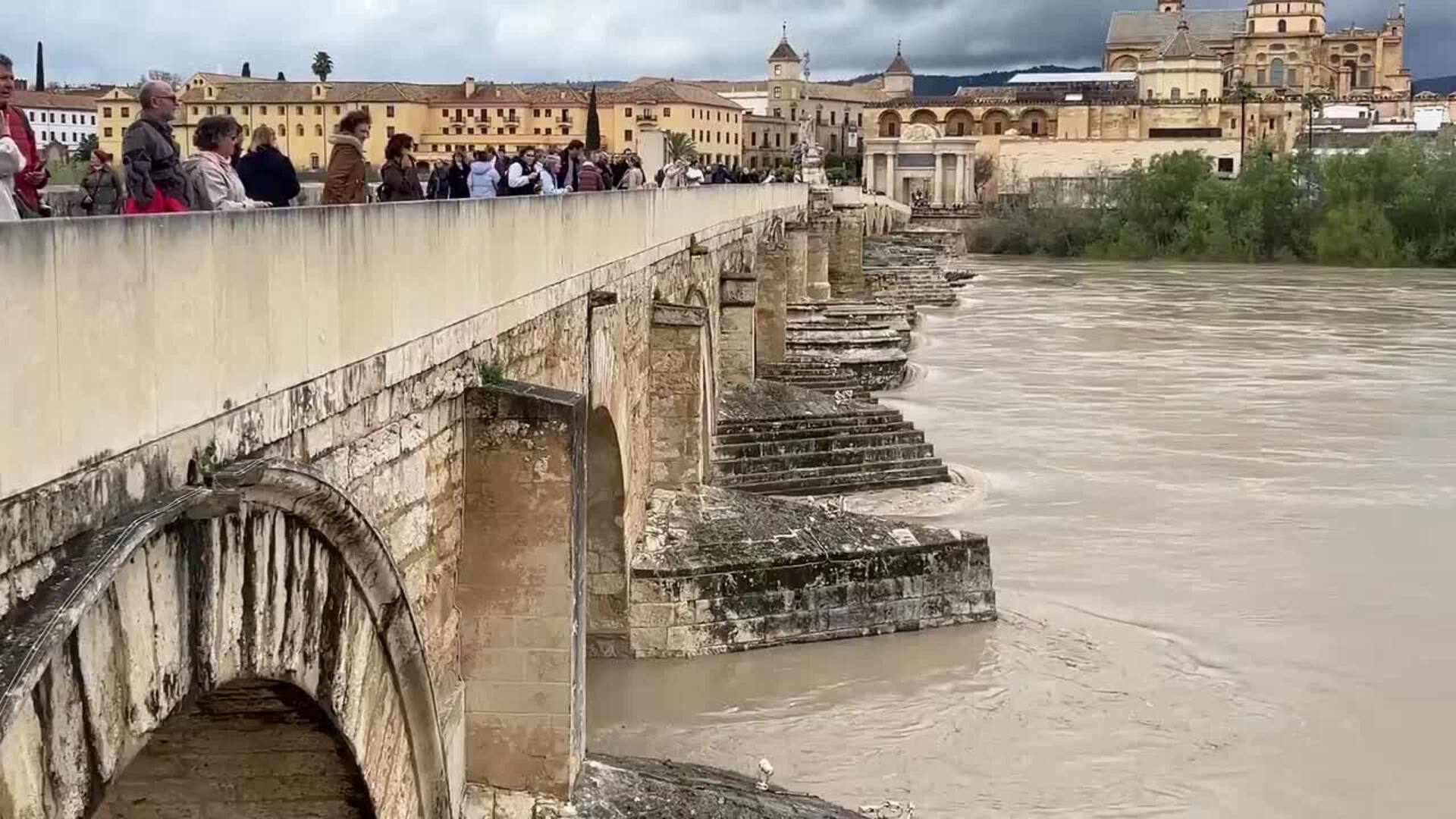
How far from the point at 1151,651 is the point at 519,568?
673cm

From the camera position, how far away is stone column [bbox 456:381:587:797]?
6.24 metres

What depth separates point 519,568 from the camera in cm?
629

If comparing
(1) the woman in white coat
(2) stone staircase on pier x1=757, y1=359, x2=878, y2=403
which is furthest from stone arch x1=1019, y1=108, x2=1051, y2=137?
(1) the woman in white coat

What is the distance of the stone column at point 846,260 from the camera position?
40062 mm

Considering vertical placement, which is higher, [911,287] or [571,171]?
[571,171]

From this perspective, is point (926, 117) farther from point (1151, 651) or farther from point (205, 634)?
point (205, 634)

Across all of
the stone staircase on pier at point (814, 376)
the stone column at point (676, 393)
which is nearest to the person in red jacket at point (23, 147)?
the stone column at point (676, 393)

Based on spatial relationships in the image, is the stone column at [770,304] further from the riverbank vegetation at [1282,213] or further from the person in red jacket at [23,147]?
the riverbank vegetation at [1282,213]

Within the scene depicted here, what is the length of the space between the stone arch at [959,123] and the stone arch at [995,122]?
0.66 m

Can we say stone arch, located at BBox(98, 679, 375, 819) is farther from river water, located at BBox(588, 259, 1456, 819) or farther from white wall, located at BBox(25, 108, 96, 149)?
white wall, located at BBox(25, 108, 96, 149)

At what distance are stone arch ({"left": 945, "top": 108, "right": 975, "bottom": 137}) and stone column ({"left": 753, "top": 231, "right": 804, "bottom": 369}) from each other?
6942 cm

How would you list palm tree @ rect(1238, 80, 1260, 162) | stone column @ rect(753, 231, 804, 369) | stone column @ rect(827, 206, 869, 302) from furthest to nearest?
palm tree @ rect(1238, 80, 1260, 162) → stone column @ rect(827, 206, 869, 302) → stone column @ rect(753, 231, 804, 369)

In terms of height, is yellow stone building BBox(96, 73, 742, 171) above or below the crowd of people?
above

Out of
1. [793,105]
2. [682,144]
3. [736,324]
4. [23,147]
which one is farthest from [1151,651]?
[793,105]
